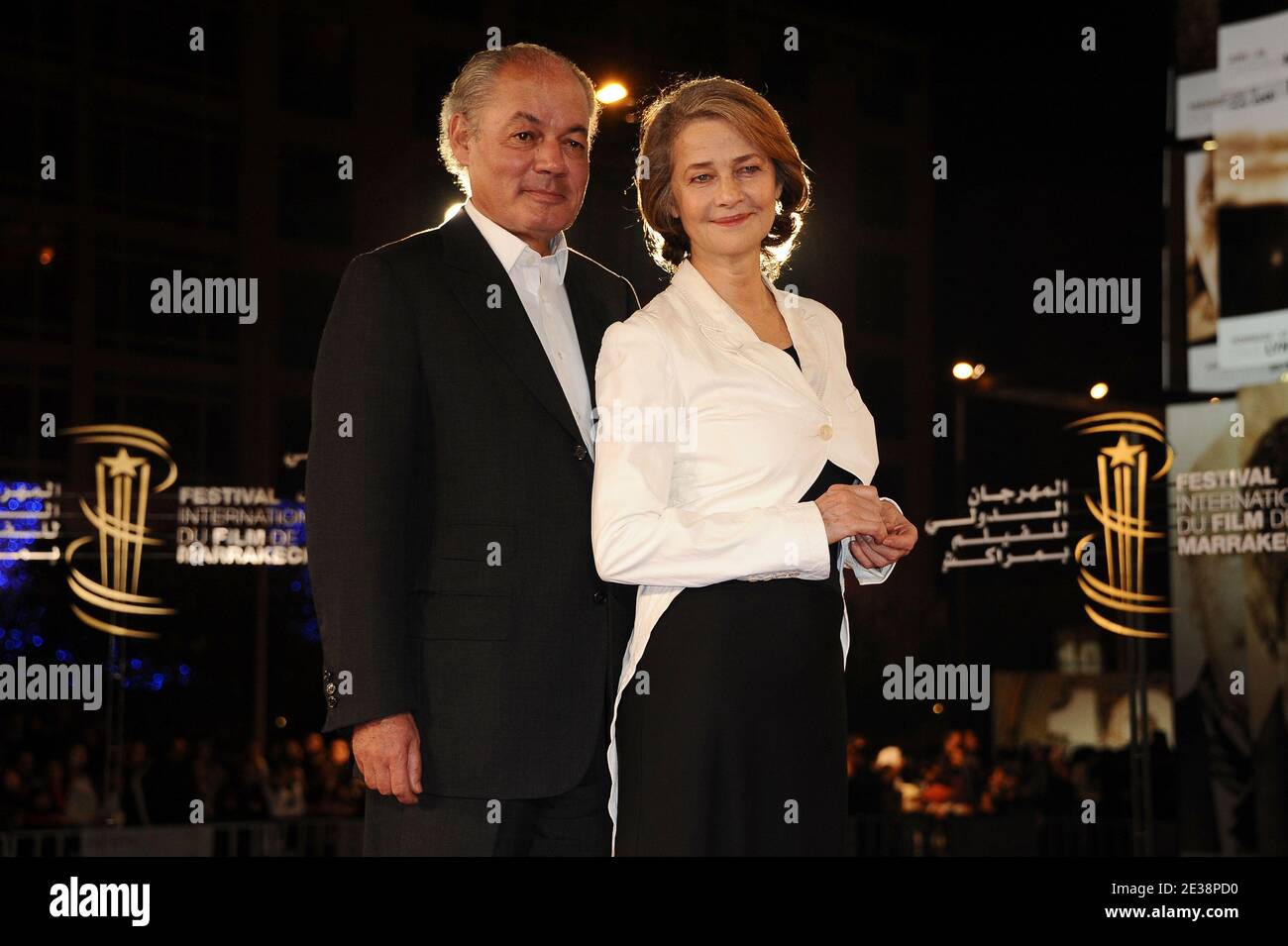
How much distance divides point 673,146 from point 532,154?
384mm

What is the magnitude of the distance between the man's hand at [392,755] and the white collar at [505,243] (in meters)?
0.94

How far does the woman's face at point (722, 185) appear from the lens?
262 centimetres

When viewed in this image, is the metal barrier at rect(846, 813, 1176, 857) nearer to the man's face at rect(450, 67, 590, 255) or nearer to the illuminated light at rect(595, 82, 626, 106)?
the illuminated light at rect(595, 82, 626, 106)

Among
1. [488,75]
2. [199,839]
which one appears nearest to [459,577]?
[488,75]

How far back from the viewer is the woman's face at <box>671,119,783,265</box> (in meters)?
2.62

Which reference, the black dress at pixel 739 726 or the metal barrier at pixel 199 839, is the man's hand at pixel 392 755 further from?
the metal barrier at pixel 199 839

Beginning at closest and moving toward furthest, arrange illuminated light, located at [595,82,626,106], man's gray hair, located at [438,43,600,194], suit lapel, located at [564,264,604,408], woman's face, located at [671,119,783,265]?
woman's face, located at [671,119,783,265], suit lapel, located at [564,264,604,408], man's gray hair, located at [438,43,600,194], illuminated light, located at [595,82,626,106]

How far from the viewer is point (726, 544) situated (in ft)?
8.07

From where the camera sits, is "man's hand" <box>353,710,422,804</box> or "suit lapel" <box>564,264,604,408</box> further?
"suit lapel" <box>564,264,604,408</box>

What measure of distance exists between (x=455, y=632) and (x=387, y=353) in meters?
0.55

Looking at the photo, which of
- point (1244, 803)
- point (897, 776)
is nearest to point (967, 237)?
point (1244, 803)

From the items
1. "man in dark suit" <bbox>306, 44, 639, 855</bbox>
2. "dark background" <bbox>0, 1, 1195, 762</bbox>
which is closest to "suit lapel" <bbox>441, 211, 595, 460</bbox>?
"man in dark suit" <bbox>306, 44, 639, 855</bbox>

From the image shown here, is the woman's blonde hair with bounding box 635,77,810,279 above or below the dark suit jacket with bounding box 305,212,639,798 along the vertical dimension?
above

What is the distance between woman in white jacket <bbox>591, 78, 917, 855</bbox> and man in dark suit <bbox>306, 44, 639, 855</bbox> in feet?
0.45
